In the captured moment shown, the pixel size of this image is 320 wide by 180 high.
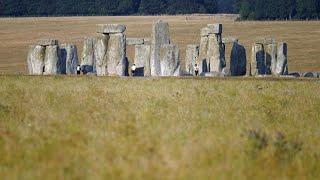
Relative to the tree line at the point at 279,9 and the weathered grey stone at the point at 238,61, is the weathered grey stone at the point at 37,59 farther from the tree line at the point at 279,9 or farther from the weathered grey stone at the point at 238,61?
the tree line at the point at 279,9

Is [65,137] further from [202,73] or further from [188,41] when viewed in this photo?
[188,41]

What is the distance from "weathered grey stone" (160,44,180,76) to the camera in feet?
102

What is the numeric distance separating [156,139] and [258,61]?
25.2m

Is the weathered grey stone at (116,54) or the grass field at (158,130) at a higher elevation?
the weathered grey stone at (116,54)

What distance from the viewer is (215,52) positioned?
34250 millimetres

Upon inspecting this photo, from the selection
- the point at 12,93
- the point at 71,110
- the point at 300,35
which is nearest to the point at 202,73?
the point at 12,93

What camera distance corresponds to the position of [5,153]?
9.45 m

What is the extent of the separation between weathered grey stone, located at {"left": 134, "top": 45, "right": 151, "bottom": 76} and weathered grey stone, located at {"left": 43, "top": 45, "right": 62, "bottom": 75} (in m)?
3.51

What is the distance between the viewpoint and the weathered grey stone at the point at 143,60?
32841 mm

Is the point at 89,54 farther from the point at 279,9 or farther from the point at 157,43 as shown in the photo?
the point at 279,9

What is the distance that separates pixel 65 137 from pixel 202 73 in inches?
889

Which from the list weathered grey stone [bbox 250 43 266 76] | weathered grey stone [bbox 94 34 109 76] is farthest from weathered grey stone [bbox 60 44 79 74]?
weathered grey stone [bbox 250 43 266 76]

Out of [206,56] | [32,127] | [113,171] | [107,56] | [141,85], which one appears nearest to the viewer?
[113,171]

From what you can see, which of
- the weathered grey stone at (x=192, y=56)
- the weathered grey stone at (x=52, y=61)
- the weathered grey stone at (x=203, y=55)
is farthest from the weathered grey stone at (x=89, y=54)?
the weathered grey stone at (x=203, y=55)
